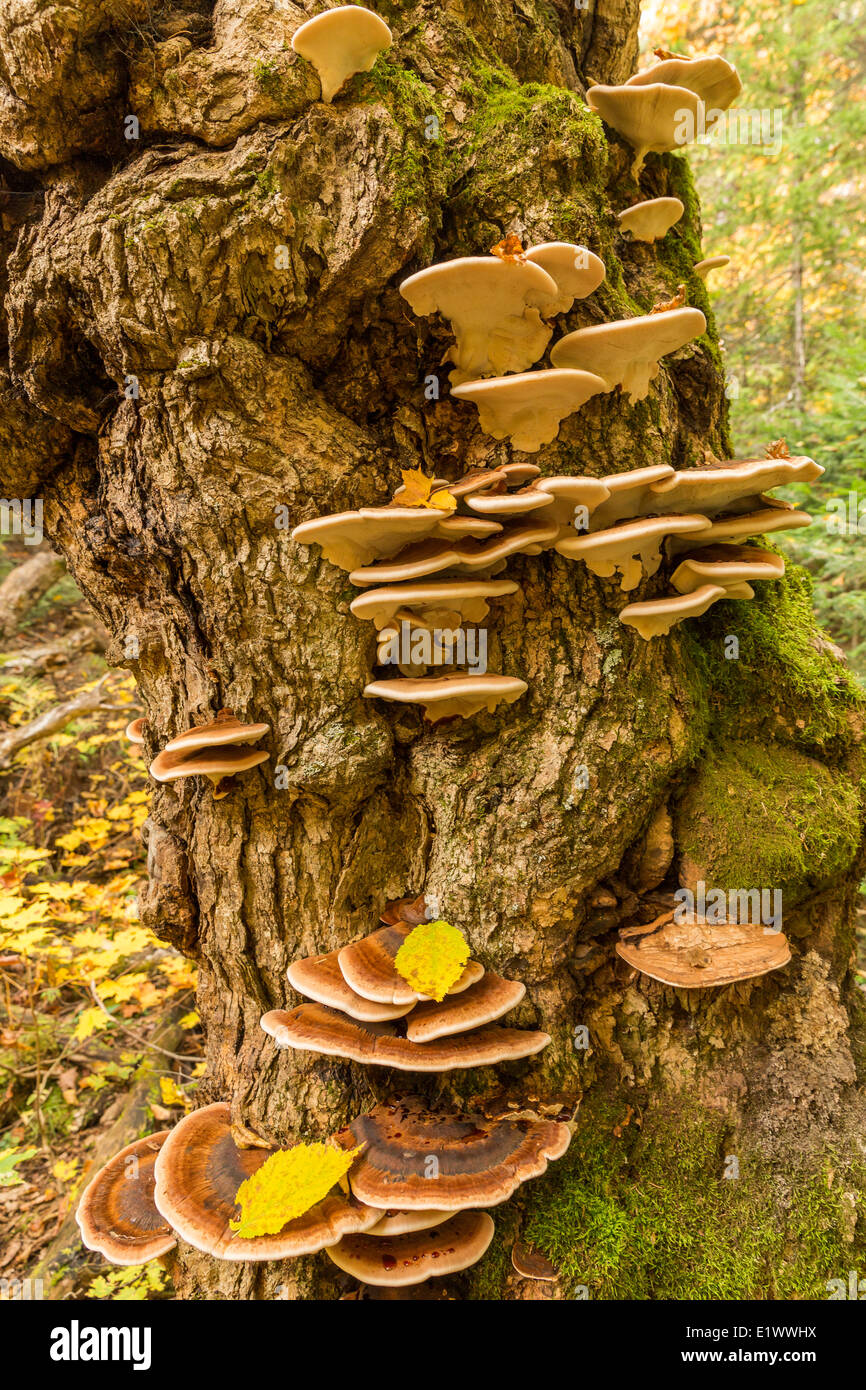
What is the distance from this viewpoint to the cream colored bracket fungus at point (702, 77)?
3.38m

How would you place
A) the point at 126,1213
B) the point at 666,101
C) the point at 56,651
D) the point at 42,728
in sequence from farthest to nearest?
1. the point at 56,651
2. the point at 42,728
3. the point at 666,101
4. the point at 126,1213

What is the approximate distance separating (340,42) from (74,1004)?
26.5 ft

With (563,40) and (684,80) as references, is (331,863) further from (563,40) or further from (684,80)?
(563,40)

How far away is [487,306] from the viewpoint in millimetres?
2887

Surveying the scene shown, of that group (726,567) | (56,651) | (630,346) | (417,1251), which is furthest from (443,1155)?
(56,651)

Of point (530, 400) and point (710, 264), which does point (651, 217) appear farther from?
point (530, 400)

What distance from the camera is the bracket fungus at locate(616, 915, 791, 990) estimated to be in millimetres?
2771

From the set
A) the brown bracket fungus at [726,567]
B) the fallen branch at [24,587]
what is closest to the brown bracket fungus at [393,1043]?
the brown bracket fungus at [726,567]

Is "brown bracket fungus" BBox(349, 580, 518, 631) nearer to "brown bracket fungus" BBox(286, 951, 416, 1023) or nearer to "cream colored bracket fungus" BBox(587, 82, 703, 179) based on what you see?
"brown bracket fungus" BBox(286, 951, 416, 1023)

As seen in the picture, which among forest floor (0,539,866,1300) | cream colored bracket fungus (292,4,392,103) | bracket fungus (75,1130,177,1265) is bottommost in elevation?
forest floor (0,539,866,1300)

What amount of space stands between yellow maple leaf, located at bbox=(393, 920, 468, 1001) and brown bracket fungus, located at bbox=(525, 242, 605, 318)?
8.76 ft

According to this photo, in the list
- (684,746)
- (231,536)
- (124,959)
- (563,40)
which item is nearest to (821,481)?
(563,40)

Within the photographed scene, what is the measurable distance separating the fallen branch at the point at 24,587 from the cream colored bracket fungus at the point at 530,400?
31.5ft

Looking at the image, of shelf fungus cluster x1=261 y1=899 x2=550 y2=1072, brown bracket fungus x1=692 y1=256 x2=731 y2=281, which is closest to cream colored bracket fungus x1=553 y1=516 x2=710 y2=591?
brown bracket fungus x1=692 y1=256 x2=731 y2=281
